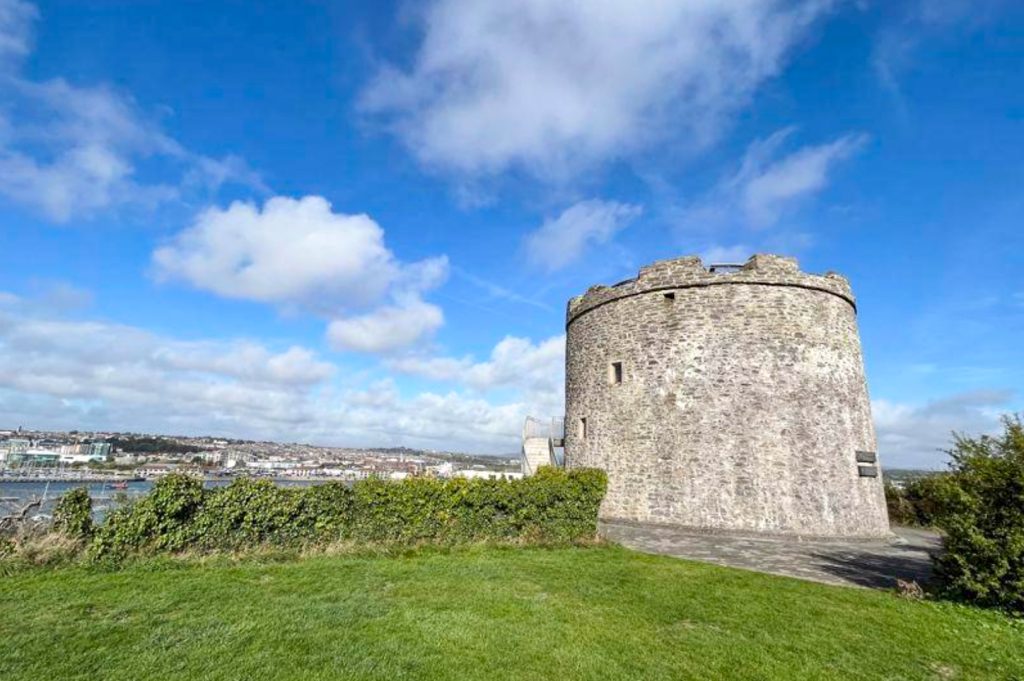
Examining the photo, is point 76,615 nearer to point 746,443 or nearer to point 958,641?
point 958,641

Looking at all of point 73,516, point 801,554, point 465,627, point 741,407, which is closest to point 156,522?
point 73,516

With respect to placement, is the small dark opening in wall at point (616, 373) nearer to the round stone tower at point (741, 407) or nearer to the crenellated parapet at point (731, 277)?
the round stone tower at point (741, 407)

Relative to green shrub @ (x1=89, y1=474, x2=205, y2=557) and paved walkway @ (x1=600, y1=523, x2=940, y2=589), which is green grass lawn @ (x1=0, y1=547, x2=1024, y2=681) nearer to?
green shrub @ (x1=89, y1=474, x2=205, y2=557)

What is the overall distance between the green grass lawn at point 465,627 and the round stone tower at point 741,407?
5.75 metres

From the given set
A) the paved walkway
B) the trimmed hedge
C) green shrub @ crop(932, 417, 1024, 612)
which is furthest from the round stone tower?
green shrub @ crop(932, 417, 1024, 612)

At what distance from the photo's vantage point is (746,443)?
13281 millimetres

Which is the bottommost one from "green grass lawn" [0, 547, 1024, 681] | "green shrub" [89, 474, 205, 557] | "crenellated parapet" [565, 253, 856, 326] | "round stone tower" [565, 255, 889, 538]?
"green grass lawn" [0, 547, 1024, 681]

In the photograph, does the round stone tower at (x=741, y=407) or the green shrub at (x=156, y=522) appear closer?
the green shrub at (x=156, y=522)

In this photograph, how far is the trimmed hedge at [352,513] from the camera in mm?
7762

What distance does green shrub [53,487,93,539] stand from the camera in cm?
746

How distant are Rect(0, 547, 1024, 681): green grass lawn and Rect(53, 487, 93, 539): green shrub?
27.5 inches

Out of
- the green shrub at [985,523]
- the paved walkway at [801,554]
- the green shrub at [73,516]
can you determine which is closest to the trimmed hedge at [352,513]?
the green shrub at [73,516]

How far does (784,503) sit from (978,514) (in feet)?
20.7

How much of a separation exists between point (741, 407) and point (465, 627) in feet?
34.2
